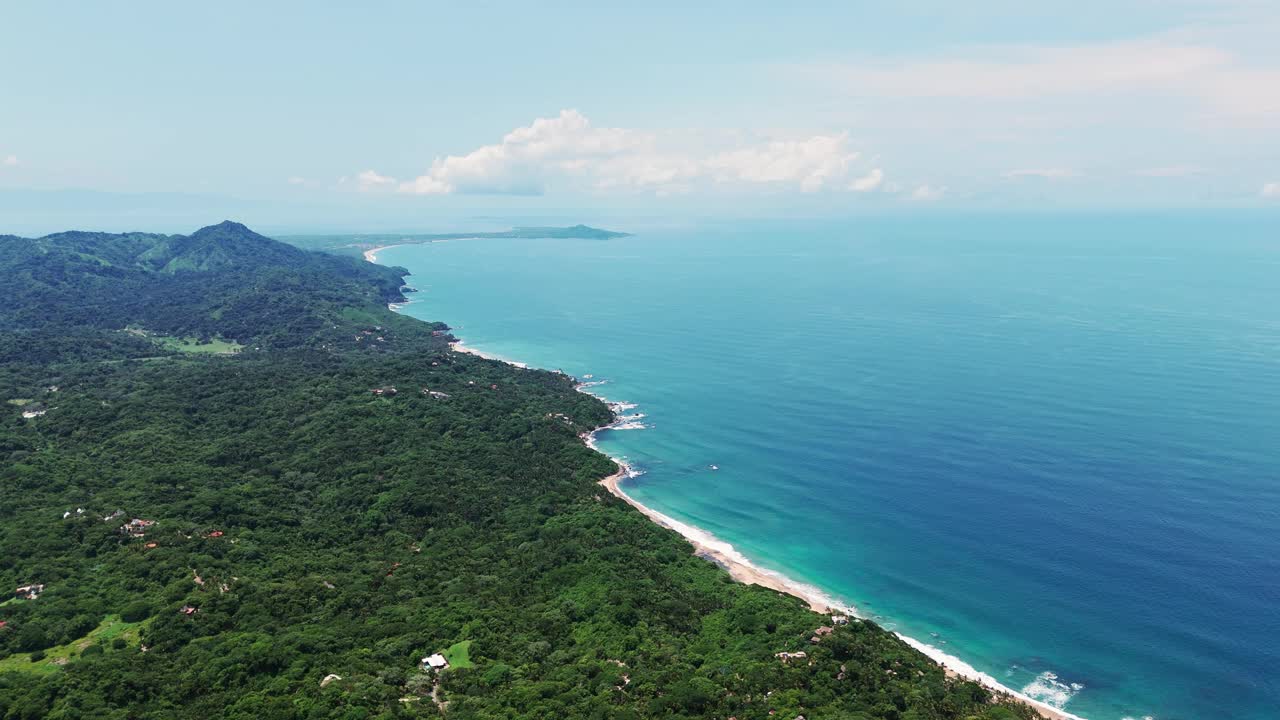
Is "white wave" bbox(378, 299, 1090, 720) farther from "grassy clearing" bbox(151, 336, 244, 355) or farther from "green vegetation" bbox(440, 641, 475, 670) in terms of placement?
"grassy clearing" bbox(151, 336, 244, 355)

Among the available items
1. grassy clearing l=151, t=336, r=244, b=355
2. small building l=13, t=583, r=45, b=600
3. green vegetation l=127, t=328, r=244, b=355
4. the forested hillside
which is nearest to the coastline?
the forested hillside

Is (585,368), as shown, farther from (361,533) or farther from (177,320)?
(177,320)

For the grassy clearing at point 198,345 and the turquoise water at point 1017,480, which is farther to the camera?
the grassy clearing at point 198,345

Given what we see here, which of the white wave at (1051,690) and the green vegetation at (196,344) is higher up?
the green vegetation at (196,344)

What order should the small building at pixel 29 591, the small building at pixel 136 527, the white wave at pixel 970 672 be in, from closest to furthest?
the white wave at pixel 970 672, the small building at pixel 29 591, the small building at pixel 136 527

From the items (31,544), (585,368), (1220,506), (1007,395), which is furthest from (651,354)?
(31,544)

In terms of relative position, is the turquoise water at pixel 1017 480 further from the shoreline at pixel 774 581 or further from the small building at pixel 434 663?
the small building at pixel 434 663

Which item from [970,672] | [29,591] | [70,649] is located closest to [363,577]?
[70,649]

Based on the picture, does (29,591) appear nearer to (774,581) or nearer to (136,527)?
(136,527)

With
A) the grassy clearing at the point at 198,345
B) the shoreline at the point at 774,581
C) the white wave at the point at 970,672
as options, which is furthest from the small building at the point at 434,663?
the grassy clearing at the point at 198,345
